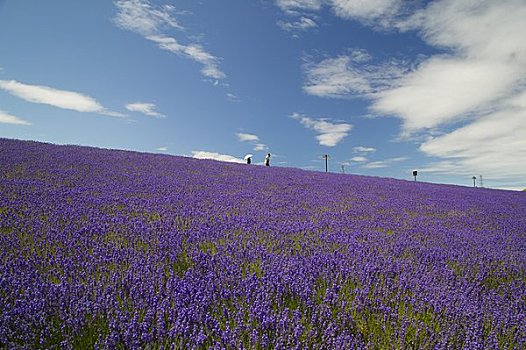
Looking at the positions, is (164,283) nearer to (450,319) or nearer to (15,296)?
(15,296)

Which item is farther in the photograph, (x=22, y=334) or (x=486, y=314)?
(x=486, y=314)

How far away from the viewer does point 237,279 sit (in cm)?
A: 295

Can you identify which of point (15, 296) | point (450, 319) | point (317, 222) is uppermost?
point (317, 222)

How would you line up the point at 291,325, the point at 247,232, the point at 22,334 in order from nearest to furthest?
the point at 22,334, the point at 291,325, the point at 247,232

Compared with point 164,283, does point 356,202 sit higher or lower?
higher

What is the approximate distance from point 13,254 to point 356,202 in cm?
733

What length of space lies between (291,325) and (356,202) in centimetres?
680

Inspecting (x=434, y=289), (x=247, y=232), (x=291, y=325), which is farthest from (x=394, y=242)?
(x=291, y=325)

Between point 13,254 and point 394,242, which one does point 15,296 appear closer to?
point 13,254

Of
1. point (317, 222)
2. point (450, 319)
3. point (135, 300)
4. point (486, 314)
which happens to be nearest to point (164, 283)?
point (135, 300)

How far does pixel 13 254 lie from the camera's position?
3166mm

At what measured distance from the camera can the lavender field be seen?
7.25 feet

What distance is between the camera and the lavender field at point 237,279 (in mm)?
2211

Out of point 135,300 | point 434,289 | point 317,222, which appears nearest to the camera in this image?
point 135,300
